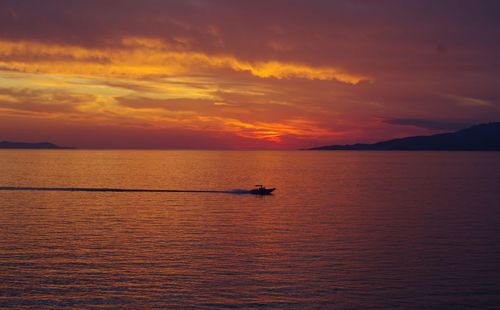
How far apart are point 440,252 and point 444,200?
49.8 m

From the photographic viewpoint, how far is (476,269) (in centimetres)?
4216

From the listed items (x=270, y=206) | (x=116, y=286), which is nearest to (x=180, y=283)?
(x=116, y=286)

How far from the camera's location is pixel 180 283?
3772 centimetres

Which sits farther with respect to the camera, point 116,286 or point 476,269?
point 476,269

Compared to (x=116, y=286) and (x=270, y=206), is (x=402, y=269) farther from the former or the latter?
(x=270, y=206)

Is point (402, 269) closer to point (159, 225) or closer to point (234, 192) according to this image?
point (159, 225)

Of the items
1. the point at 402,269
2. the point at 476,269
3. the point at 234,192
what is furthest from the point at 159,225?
the point at 234,192

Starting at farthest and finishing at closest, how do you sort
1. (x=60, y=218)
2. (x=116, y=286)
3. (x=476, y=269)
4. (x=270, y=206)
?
(x=270, y=206)
(x=60, y=218)
(x=476, y=269)
(x=116, y=286)

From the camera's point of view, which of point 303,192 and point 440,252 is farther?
point 303,192

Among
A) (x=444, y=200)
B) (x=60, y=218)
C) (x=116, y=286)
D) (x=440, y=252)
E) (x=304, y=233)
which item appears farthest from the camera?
(x=444, y=200)

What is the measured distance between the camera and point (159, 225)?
208ft

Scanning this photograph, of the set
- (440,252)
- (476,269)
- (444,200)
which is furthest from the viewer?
(444,200)

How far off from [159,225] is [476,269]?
124 feet

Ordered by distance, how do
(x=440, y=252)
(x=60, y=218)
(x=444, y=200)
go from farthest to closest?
(x=444, y=200) → (x=60, y=218) → (x=440, y=252)
